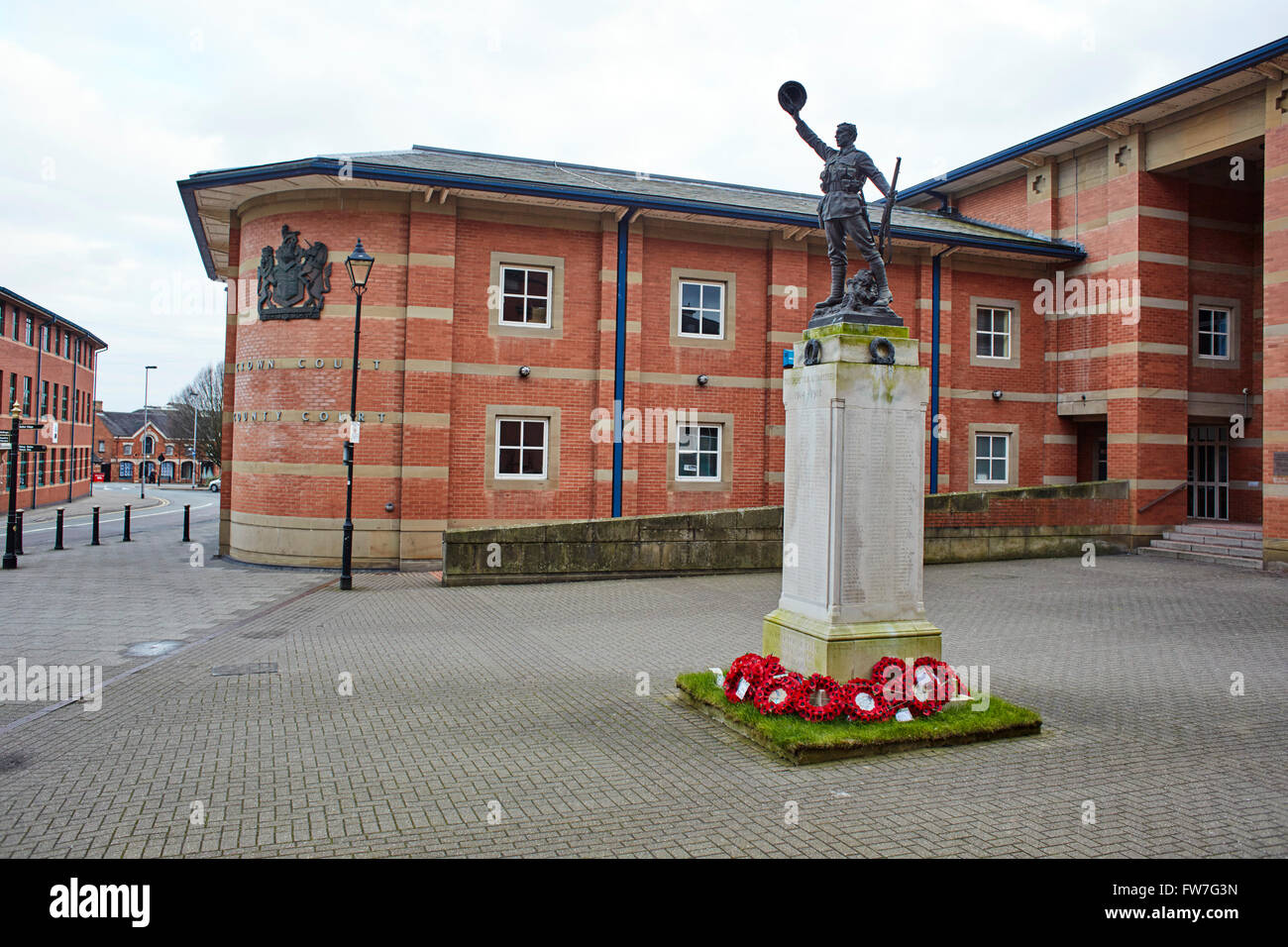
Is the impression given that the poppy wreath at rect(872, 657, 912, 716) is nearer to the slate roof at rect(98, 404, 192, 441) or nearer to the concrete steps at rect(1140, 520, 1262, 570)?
the concrete steps at rect(1140, 520, 1262, 570)

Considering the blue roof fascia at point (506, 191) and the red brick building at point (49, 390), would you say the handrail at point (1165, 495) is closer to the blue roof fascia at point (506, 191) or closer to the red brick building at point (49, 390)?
the blue roof fascia at point (506, 191)

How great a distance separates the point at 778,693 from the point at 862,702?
643 mm

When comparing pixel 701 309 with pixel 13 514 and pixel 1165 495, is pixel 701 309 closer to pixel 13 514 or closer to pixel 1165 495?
pixel 1165 495

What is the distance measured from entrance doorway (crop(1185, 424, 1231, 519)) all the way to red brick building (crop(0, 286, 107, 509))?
38262 mm

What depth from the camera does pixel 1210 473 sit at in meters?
22.3

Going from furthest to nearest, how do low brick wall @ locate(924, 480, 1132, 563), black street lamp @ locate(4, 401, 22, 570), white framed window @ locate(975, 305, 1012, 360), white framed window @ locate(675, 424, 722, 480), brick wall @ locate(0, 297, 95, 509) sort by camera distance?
brick wall @ locate(0, 297, 95, 509)
white framed window @ locate(975, 305, 1012, 360)
white framed window @ locate(675, 424, 722, 480)
low brick wall @ locate(924, 480, 1132, 563)
black street lamp @ locate(4, 401, 22, 570)

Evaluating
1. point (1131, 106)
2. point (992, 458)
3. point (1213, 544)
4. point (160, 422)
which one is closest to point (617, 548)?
point (992, 458)

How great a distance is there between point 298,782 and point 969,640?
Result: 7.90 metres

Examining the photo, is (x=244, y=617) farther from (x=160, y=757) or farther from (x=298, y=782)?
(x=298, y=782)

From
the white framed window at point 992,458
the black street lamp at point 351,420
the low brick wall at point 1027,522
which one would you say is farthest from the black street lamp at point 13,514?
the white framed window at point 992,458

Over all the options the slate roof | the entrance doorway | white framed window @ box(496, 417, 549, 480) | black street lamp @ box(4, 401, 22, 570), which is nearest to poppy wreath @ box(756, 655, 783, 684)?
white framed window @ box(496, 417, 549, 480)

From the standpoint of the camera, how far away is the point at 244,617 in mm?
12289

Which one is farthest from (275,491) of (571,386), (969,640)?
(969,640)

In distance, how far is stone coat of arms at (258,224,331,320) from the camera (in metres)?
17.6
